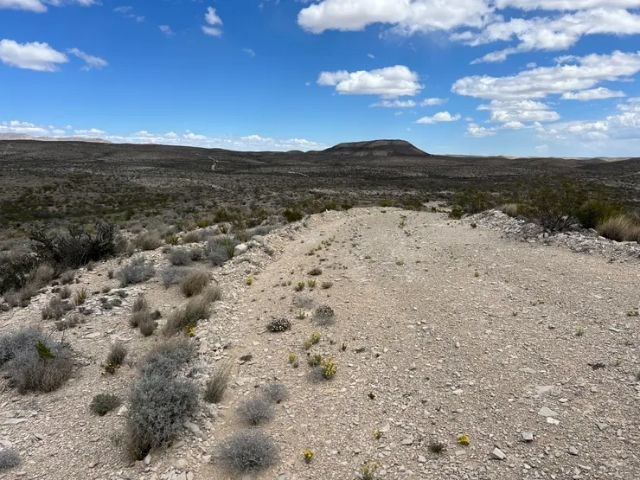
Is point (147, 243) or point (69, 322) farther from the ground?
point (147, 243)

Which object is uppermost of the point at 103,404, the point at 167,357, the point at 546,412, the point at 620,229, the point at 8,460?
the point at 620,229

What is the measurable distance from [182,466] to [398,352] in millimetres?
3813

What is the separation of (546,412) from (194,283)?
813cm

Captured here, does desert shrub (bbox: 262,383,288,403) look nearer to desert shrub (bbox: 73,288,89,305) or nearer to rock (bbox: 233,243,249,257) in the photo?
desert shrub (bbox: 73,288,89,305)

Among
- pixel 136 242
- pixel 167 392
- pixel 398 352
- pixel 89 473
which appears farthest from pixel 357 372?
pixel 136 242

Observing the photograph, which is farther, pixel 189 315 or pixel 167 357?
pixel 189 315

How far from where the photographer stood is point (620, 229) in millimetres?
12781

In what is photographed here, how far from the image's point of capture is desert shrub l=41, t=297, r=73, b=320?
9.34 meters

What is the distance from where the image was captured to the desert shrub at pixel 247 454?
5.00 meters

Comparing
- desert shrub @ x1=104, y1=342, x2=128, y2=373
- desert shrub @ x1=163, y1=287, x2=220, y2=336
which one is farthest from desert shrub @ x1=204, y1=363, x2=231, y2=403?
desert shrub @ x1=163, y1=287, x2=220, y2=336

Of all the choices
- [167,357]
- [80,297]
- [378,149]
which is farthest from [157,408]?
[378,149]

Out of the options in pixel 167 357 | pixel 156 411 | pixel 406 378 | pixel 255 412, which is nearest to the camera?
pixel 156 411

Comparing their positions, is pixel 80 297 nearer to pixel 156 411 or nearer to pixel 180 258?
pixel 180 258

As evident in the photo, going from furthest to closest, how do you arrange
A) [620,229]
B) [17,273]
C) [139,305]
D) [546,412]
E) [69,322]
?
[620,229] → [17,273] → [139,305] → [69,322] → [546,412]
